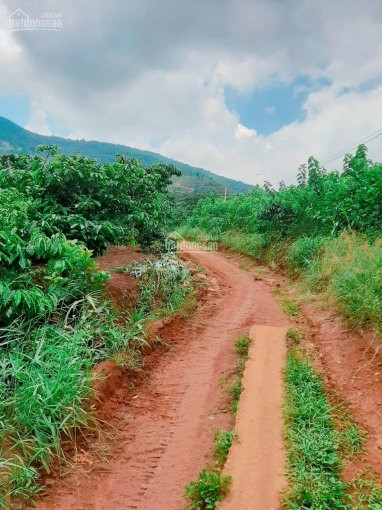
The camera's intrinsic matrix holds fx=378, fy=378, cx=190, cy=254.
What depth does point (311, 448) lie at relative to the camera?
3338 millimetres

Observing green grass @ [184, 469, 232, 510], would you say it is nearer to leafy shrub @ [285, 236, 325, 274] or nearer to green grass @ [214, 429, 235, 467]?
green grass @ [214, 429, 235, 467]

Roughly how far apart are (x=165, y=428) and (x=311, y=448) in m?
1.46

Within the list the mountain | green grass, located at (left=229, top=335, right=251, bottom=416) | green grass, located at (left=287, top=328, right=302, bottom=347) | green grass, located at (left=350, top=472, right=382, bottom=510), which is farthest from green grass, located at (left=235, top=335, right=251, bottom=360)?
the mountain

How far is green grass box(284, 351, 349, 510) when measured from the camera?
9.21 ft

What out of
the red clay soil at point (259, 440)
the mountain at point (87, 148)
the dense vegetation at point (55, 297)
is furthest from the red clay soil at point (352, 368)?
the mountain at point (87, 148)

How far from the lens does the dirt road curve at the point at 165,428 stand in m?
3.08

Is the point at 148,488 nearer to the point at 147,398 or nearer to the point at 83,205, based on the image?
the point at 147,398

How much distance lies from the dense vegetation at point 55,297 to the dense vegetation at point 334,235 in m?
3.21

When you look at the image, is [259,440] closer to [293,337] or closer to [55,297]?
[293,337]

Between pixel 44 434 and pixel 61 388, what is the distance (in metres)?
0.45

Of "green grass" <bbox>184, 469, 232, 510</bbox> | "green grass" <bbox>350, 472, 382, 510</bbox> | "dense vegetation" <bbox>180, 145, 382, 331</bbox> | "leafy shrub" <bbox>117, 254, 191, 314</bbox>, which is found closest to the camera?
"green grass" <bbox>350, 472, 382, 510</bbox>

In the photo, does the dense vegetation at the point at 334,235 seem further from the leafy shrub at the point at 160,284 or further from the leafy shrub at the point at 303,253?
the leafy shrub at the point at 160,284

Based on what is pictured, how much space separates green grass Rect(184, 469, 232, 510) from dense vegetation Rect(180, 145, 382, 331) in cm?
325

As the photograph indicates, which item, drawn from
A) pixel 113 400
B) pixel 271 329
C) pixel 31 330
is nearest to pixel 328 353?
pixel 271 329
